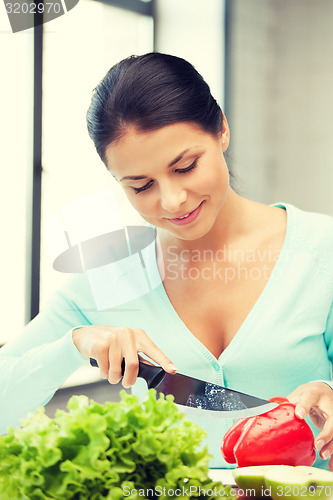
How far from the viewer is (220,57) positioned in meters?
1.31

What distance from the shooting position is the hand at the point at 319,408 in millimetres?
534

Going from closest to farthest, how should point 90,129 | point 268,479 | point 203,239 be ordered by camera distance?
point 268,479 < point 90,129 < point 203,239

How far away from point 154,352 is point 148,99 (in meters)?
0.29

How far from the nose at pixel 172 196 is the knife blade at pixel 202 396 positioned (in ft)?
0.59

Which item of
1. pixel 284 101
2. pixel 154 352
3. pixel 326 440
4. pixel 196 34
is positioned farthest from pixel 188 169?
pixel 284 101

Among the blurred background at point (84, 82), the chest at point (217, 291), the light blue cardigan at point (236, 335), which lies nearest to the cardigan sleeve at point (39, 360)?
the light blue cardigan at point (236, 335)

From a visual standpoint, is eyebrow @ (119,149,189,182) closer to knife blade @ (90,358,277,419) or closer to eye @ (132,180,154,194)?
eye @ (132,180,154,194)

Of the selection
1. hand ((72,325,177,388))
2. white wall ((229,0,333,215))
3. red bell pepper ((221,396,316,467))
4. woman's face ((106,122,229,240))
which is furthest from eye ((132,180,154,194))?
white wall ((229,0,333,215))

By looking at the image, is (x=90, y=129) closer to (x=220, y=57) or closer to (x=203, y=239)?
(x=203, y=239)

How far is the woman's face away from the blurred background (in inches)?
9.2

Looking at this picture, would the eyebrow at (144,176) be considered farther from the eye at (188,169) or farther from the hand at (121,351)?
the hand at (121,351)

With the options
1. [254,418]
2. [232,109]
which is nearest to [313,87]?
[232,109]

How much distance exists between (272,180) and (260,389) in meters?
0.86

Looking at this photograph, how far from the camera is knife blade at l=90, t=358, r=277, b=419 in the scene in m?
0.55
